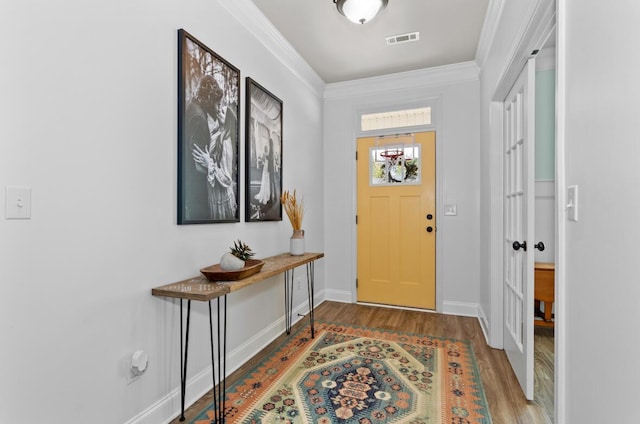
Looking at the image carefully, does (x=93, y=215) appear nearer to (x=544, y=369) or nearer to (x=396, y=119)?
(x=544, y=369)

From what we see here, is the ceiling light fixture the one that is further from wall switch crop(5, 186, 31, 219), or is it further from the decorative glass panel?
wall switch crop(5, 186, 31, 219)

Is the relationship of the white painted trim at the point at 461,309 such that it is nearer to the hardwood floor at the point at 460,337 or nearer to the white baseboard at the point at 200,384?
the hardwood floor at the point at 460,337

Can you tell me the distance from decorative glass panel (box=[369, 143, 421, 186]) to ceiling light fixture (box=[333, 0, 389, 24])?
5.78ft

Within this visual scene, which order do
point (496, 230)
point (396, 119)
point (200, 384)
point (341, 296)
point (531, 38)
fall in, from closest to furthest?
1. point (531, 38)
2. point (200, 384)
3. point (496, 230)
4. point (396, 119)
5. point (341, 296)

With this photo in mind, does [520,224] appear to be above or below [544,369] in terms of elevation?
above

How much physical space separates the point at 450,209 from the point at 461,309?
108cm

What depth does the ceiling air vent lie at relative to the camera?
2.91 m

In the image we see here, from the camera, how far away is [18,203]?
3.78 feet

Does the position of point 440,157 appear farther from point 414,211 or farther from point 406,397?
point 406,397

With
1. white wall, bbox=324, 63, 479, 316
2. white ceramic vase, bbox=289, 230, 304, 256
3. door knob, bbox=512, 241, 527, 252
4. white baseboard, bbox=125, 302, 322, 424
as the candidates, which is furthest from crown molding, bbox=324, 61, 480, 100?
white baseboard, bbox=125, 302, 322, 424

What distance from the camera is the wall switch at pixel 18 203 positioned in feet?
3.71

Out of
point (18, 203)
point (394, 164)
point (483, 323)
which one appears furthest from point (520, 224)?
point (18, 203)

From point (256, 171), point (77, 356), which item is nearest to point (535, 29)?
point (256, 171)

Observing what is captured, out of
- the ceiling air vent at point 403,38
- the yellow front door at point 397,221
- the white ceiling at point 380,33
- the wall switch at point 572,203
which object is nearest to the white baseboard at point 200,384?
the yellow front door at point 397,221
